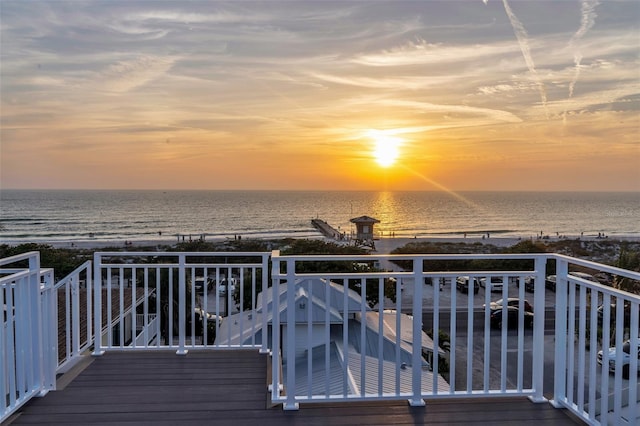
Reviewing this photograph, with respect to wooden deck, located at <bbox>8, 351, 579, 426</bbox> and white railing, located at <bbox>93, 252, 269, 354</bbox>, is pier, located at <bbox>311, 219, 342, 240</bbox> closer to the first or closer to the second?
white railing, located at <bbox>93, 252, 269, 354</bbox>

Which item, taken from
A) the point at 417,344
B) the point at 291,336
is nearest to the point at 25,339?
the point at 291,336

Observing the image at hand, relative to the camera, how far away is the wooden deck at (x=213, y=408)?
271 centimetres

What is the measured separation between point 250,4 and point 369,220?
92.5 feet

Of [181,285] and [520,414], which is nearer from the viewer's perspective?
[520,414]

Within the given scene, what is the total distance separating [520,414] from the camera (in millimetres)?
2799

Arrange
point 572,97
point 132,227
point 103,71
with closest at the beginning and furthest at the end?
point 103,71 < point 572,97 < point 132,227

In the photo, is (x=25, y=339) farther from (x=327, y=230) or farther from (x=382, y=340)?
(x=327, y=230)

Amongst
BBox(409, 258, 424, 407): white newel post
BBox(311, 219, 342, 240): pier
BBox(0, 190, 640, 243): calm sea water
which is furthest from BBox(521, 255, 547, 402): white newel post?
BBox(0, 190, 640, 243): calm sea water

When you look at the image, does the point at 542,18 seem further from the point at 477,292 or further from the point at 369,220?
the point at 369,220

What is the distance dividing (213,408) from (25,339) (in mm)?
1325

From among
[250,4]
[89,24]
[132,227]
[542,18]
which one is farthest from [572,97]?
[132,227]

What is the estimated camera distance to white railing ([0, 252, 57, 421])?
272cm

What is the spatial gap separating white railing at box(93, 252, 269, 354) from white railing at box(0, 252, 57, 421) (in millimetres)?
546

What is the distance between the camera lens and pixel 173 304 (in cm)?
1183
